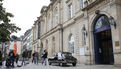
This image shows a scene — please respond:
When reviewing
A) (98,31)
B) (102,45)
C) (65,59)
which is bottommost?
(65,59)

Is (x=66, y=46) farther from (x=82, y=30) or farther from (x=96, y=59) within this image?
(x=96, y=59)

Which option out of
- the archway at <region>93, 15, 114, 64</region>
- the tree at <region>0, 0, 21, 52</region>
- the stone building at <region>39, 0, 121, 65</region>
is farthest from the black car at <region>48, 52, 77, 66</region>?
the tree at <region>0, 0, 21, 52</region>

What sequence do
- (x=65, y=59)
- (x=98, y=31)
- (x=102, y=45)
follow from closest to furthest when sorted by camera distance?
(x=65, y=59) → (x=98, y=31) → (x=102, y=45)

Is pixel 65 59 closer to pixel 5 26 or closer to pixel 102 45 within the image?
pixel 102 45

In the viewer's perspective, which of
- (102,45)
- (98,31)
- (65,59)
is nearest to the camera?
(65,59)

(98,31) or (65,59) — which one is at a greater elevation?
(98,31)

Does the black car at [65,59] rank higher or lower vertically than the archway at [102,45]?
lower

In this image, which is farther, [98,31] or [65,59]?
[98,31]

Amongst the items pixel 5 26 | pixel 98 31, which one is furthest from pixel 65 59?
pixel 5 26

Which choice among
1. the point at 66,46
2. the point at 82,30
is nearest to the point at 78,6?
the point at 82,30

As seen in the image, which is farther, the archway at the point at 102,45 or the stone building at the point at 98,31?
the archway at the point at 102,45

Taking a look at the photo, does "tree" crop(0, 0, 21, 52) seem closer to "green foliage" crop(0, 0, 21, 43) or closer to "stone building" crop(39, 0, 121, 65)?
"green foliage" crop(0, 0, 21, 43)

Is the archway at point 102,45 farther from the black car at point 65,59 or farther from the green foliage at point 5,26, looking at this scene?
the green foliage at point 5,26

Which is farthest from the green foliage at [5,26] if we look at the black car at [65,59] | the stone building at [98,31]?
the stone building at [98,31]
